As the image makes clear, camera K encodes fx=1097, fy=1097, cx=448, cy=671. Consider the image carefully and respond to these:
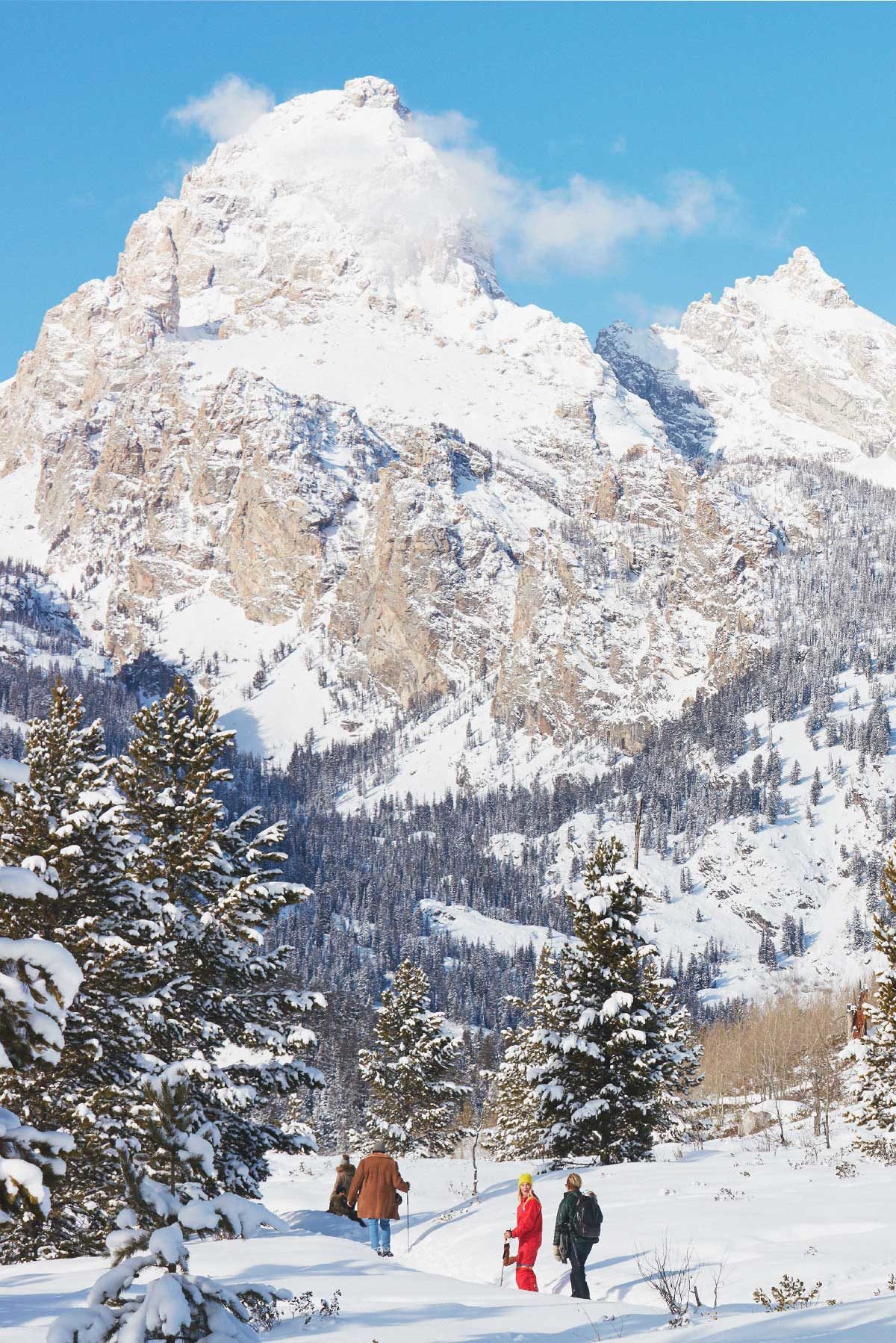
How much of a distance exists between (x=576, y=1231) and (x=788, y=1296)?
3355 millimetres

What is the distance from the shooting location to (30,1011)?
5.18 meters

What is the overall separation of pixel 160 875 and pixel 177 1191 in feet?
44.8

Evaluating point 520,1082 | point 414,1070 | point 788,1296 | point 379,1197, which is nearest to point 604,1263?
point 379,1197

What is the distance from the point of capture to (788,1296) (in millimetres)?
10516

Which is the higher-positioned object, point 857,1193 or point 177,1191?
point 177,1191

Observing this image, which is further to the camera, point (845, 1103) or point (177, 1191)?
point (845, 1103)

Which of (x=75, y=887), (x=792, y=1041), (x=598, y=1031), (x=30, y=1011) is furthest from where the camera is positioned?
(x=792, y=1041)

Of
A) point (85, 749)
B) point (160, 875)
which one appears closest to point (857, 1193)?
point (160, 875)

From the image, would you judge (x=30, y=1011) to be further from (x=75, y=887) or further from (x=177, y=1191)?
(x=75, y=887)

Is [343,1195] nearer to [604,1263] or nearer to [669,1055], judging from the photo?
[604,1263]

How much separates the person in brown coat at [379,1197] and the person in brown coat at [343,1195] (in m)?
2.69

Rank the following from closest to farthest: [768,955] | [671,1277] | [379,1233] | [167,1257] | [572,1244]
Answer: [167,1257] → [671,1277] → [572,1244] → [379,1233] → [768,955]

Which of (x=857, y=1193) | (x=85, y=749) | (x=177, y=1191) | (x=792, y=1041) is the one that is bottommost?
(x=792, y=1041)

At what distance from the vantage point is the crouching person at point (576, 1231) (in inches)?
509
